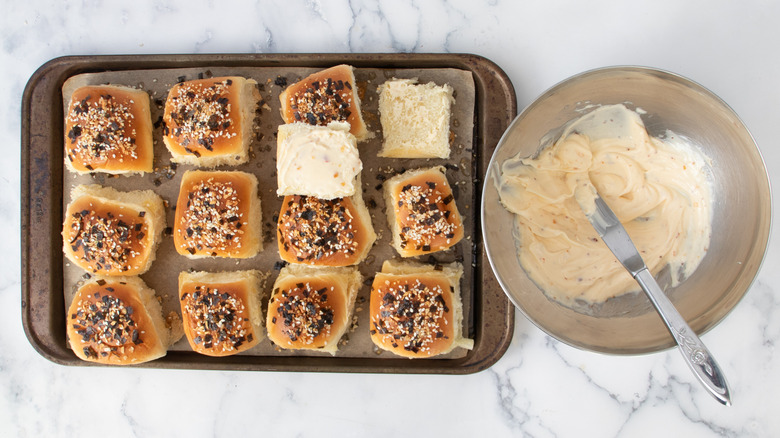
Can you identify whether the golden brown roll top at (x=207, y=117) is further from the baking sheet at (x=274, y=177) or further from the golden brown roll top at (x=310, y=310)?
the golden brown roll top at (x=310, y=310)

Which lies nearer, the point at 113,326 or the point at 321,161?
the point at 321,161

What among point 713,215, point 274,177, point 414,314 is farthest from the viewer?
point 274,177

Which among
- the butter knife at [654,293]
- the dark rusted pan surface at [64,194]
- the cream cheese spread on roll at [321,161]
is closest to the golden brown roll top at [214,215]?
the cream cheese spread on roll at [321,161]

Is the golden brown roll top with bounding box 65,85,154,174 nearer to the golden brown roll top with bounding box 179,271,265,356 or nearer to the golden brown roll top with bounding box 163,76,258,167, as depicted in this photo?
the golden brown roll top with bounding box 163,76,258,167

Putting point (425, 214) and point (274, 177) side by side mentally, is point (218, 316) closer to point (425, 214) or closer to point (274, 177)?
point (274, 177)

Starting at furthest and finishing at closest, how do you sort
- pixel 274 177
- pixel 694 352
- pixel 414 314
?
pixel 274 177 < pixel 414 314 < pixel 694 352

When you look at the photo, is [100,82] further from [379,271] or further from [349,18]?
[379,271]

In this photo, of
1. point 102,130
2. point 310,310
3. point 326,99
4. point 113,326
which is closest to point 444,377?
point 310,310
